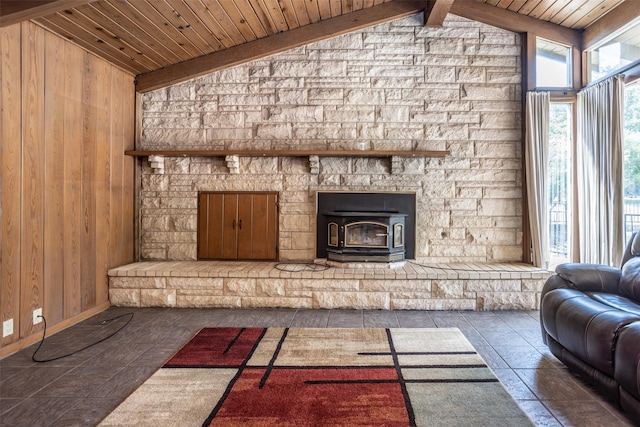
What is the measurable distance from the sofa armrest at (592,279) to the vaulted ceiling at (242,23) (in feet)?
8.03

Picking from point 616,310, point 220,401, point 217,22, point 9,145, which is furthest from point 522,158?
point 9,145

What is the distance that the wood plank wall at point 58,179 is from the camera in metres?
2.60

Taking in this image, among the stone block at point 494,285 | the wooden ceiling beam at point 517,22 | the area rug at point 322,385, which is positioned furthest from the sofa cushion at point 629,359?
the wooden ceiling beam at point 517,22

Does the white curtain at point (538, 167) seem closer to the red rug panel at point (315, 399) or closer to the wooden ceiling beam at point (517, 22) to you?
the wooden ceiling beam at point (517, 22)

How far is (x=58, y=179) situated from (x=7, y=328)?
45.8 inches

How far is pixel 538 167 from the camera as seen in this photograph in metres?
3.93

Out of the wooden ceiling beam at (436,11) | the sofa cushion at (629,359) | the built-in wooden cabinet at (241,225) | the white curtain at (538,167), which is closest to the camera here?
the sofa cushion at (629,359)

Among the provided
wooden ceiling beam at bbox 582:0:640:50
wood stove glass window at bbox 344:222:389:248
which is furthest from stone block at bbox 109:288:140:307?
wooden ceiling beam at bbox 582:0:640:50

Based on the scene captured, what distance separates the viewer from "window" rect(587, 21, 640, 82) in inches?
131

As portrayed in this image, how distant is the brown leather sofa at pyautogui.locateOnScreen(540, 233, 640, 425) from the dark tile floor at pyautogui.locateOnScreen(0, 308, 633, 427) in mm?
113

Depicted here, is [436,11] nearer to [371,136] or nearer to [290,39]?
[371,136]

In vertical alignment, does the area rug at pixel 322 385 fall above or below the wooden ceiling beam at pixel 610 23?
below

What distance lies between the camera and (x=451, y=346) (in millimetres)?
2686

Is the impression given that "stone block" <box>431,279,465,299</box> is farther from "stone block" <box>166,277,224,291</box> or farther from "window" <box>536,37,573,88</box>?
"window" <box>536,37,573,88</box>
